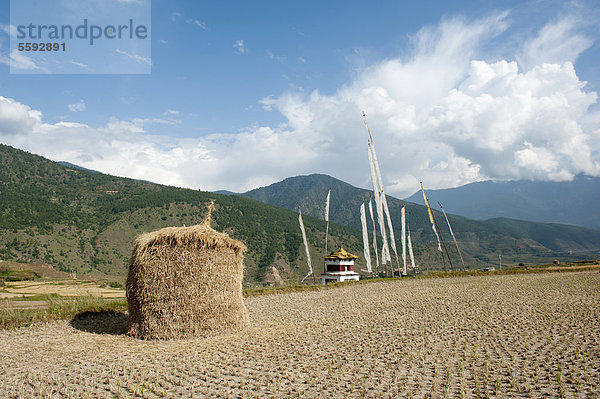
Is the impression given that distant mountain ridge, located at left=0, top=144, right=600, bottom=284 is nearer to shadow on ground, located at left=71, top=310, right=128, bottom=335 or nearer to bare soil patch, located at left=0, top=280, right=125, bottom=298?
bare soil patch, located at left=0, top=280, right=125, bottom=298

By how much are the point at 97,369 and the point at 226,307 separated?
4.53 m

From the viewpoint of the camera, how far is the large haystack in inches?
445

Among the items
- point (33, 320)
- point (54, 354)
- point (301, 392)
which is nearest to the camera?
point (301, 392)

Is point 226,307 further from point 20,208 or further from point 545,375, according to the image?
point 20,208

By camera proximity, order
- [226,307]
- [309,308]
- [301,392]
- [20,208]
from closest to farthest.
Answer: [301,392], [226,307], [309,308], [20,208]

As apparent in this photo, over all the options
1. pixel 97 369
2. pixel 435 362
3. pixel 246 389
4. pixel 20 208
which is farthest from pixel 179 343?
pixel 20 208

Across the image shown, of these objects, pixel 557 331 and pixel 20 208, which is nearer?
pixel 557 331

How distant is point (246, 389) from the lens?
6723 mm

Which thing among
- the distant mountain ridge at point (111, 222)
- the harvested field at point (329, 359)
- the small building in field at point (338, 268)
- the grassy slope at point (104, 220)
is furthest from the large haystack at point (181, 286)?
the grassy slope at point (104, 220)

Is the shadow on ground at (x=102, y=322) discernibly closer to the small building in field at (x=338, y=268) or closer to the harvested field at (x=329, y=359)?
the harvested field at (x=329, y=359)

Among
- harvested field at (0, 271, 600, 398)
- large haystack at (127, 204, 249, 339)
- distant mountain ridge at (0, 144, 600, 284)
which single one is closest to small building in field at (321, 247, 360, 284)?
distant mountain ridge at (0, 144, 600, 284)

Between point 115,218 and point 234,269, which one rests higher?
point 115,218

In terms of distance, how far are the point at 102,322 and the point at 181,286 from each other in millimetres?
4987

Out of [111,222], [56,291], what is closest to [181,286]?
[56,291]
